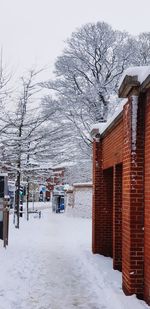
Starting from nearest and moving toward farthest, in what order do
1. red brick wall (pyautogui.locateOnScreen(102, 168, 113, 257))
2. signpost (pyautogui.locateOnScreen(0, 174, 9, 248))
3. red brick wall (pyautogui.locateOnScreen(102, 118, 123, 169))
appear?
red brick wall (pyautogui.locateOnScreen(102, 118, 123, 169))
red brick wall (pyautogui.locateOnScreen(102, 168, 113, 257))
signpost (pyautogui.locateOnScreen(0, 174, 9, 248))

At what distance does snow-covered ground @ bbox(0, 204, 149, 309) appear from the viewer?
288 inches

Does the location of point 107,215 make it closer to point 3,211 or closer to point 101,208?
point 101,208

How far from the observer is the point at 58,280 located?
9320mm

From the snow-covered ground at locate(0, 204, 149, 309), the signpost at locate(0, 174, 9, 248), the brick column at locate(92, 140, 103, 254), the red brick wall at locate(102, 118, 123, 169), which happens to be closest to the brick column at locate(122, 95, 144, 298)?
the snow-covered ground at locate(0, 204, 149, 309)

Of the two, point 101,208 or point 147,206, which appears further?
point 101,208

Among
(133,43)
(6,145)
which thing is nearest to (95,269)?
Answer: (6,145)

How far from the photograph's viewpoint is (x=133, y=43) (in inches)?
Answer: 1064

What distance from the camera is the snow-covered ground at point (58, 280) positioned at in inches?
288

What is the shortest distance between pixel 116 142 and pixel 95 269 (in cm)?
263

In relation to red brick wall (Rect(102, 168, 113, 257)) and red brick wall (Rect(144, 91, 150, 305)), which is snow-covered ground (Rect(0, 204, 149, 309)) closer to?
red brick wall (Rect(144, 91, 150, 305))

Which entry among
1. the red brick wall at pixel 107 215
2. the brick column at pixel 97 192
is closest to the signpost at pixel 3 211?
the brick column at pixel 97 192

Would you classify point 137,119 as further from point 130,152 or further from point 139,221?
point 139,221

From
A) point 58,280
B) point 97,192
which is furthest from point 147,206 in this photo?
point 97,192

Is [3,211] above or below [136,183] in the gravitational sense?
below
